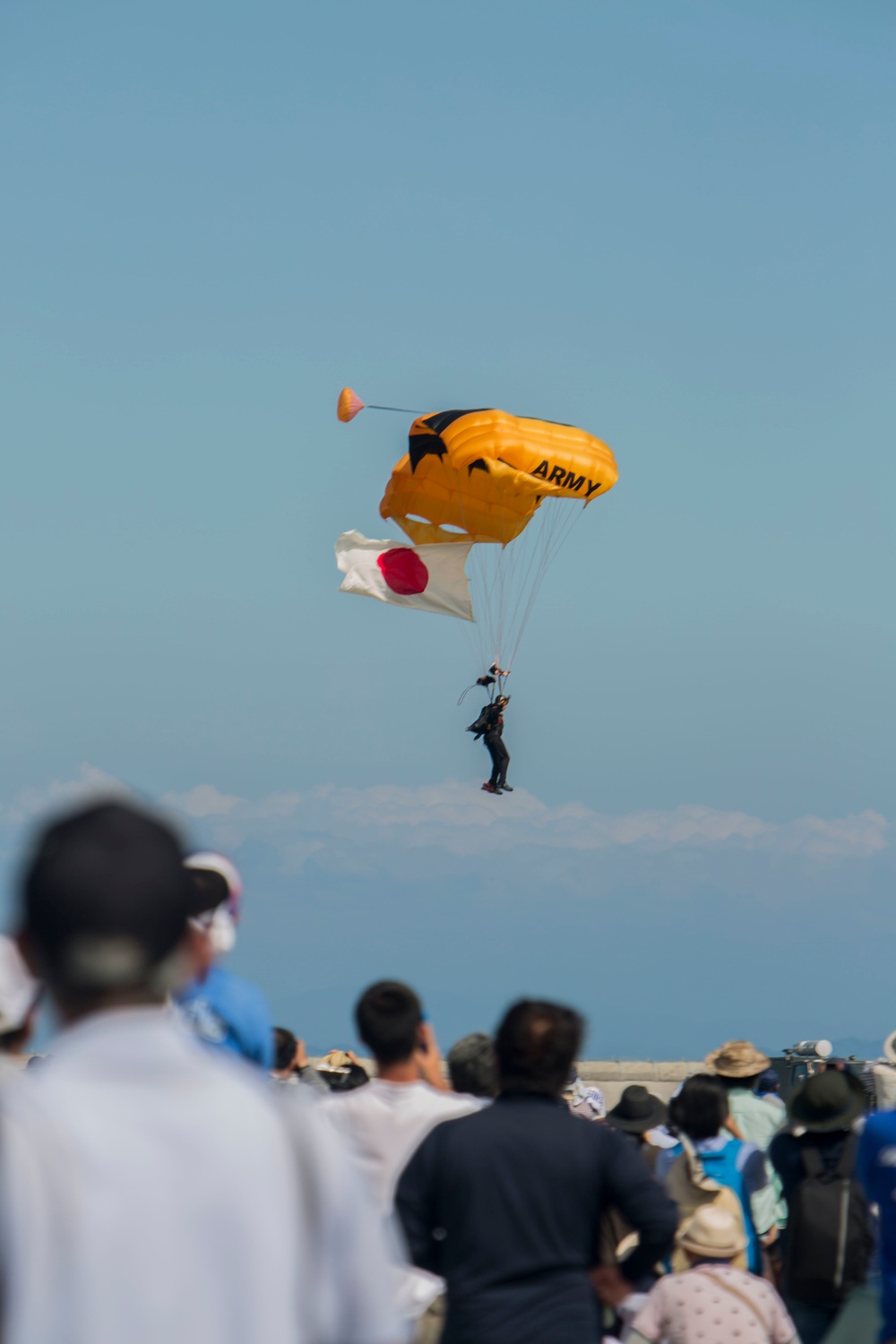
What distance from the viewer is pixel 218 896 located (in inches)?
160

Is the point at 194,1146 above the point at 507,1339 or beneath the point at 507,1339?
above

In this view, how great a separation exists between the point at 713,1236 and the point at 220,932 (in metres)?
2.22

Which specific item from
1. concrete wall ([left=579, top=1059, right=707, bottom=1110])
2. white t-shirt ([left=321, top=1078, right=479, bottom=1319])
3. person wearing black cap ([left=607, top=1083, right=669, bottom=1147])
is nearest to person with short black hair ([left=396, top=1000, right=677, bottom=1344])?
white t-shirt ([left=321, top=1078, right=479, bottom=1319])

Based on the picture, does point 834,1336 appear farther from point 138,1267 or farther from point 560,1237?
point 138,1267

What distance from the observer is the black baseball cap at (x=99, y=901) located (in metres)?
1.67

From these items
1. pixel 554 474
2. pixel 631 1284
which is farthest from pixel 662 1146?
pixel 554 474

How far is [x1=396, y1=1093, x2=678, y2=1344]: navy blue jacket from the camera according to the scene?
3527 mm

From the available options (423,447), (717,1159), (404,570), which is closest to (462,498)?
(423,447)

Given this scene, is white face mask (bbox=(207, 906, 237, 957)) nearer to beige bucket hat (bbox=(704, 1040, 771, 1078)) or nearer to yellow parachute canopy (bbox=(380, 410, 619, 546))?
beige bucket hat (bbox=(704, 1040, 771, 1078))

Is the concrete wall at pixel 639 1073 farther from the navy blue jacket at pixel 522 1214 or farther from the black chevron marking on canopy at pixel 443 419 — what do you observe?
the navy blue jacket at pixel 522 1214

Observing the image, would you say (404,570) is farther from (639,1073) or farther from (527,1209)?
(527,1209)

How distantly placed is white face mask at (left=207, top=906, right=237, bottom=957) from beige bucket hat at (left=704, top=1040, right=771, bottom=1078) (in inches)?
141

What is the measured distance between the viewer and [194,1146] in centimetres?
158

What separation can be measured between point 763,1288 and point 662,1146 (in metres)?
1.36
